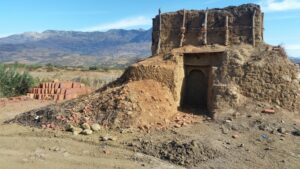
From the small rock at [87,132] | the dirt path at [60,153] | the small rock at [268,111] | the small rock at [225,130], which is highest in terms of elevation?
the small rock at [268,111]

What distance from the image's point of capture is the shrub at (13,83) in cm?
2398

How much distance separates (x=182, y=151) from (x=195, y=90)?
4.88 m

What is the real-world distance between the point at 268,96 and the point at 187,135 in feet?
11.1

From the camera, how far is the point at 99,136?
43.9 ft

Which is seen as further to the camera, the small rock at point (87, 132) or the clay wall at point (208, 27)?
the clay wall at point (208, 27)

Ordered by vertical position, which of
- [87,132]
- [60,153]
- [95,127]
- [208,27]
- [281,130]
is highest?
[208,27]

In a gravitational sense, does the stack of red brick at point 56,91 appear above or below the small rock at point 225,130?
above

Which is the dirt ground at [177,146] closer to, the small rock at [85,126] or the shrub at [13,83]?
Result: the small rock at [85,126]

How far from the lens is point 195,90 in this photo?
1634 cm

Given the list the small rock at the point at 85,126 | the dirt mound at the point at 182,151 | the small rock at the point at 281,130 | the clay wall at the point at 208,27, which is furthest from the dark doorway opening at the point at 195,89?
the dirt mound at the point at 182,151

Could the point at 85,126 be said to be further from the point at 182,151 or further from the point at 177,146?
the point at 182,151

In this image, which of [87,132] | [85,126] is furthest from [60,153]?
[85,126]

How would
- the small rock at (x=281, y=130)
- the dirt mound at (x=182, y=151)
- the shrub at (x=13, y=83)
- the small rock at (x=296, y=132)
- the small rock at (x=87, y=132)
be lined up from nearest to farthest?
the dirt mound at (x=182, y=151) → the small rock at (x=296, y=132) → the small rock at (x=281, y=130) → the small rock at (x=87, y=132) → the shrub at (x=13, y=83)

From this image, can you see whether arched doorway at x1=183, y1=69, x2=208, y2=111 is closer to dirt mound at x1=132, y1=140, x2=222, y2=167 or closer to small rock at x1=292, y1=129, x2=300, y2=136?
small rock at x1=292, y1=129, x2=300, y2=136
